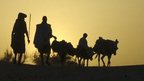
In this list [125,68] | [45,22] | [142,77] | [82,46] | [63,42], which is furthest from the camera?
[63,42]

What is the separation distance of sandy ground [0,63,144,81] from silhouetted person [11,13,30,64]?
1.89 meters

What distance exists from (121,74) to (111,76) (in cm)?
53

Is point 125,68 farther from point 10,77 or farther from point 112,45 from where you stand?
point 112,45

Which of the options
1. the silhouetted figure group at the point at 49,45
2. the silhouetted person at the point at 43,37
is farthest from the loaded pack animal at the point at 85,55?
the silhouetted person at the point at 43,37

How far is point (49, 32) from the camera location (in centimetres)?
3238

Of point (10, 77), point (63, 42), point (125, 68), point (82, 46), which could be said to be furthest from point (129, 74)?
point (63, 42)

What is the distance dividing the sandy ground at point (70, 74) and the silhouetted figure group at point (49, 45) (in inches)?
84.8

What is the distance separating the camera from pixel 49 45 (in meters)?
32.5

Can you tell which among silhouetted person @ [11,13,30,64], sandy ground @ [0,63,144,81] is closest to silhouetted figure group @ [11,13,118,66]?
silhouetted person @ [11,13,30,64]

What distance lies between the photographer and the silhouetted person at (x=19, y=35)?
31.6 meters

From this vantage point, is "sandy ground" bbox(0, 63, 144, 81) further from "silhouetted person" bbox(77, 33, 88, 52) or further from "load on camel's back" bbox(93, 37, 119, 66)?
"load on camel's back" bbox(93, 37, 119, 66)

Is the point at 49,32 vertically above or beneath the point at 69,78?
above

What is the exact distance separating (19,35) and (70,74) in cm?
519

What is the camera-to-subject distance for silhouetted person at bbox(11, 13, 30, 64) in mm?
31625
